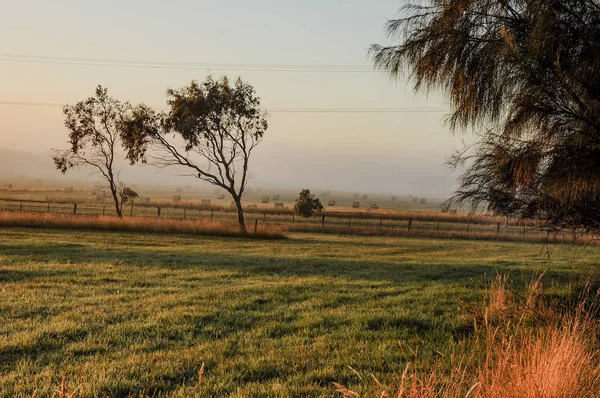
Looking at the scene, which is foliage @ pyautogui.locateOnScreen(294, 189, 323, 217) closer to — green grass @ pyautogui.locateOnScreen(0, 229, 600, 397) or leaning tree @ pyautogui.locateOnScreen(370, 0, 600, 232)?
green grass @ pyautogui.locateOnScreen(0, 229, 600, 397)

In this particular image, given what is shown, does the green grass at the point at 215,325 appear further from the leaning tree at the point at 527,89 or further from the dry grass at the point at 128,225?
the dry grass at the point at 128,225

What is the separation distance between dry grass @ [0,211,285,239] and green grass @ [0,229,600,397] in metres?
13.0

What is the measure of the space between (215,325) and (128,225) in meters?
21.7

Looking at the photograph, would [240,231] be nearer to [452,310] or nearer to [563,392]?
[452,310]

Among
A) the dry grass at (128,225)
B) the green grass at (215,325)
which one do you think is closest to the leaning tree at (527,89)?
the green grass at (215,325)

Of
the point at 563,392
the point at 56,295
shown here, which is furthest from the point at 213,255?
the point at 563,392

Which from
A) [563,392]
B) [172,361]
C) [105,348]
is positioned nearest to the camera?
[563,392]

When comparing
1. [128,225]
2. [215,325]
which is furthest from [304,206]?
[215,325]

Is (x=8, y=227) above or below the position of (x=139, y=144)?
below

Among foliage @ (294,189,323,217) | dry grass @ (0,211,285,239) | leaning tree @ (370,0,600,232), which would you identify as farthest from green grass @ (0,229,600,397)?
foliage @ (294,189,323,217)

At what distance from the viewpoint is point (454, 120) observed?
23.7 feet

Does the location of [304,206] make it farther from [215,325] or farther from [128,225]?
[215,325]

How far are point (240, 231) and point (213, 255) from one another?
1065 cm

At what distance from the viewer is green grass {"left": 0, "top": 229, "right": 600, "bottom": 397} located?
4.65 meters
